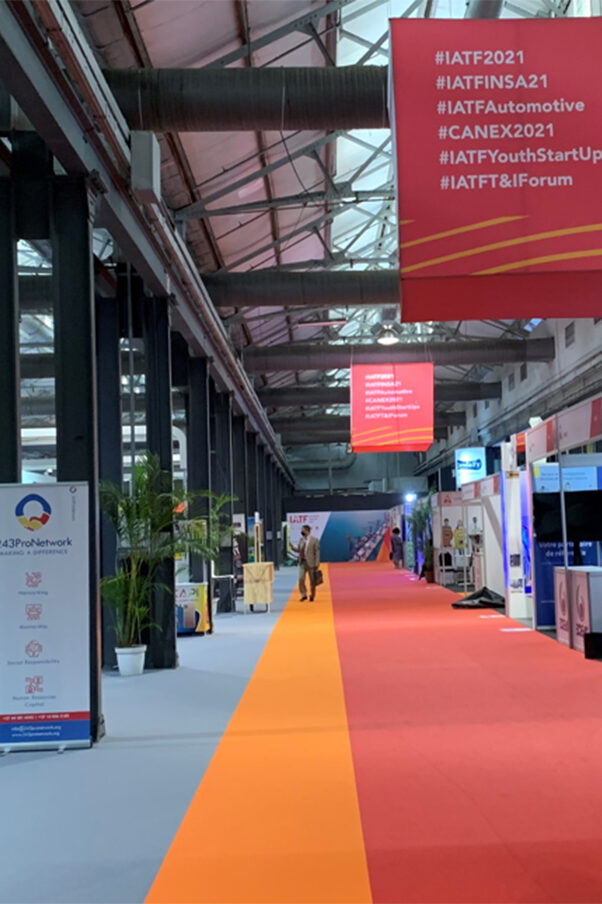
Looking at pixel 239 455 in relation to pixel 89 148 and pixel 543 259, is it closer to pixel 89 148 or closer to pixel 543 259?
pixel 89 148

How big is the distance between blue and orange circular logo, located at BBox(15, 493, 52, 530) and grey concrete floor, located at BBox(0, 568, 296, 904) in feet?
4.65

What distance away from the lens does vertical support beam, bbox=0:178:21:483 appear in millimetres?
6492

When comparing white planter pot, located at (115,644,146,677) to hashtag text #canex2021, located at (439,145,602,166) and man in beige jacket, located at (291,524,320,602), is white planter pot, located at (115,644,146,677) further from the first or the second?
man in beige jacket, located at (291,524,320,602)

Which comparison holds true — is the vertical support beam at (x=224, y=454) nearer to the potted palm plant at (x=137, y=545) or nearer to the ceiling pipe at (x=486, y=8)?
the potted palm plant at (x=137, y=545)

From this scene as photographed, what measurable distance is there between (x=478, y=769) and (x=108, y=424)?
6002 millimetres

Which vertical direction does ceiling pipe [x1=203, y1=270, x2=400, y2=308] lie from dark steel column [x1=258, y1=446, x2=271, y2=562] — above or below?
above

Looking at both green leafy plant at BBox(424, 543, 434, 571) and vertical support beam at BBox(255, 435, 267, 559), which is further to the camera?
vertical support beam at BBox(255, 435, 267, 559)

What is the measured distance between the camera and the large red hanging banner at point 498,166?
491cm

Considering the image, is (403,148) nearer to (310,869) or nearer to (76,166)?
(76,166)

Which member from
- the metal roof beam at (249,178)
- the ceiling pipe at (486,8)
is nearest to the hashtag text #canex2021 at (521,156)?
the ceiling pipe at (486,8)

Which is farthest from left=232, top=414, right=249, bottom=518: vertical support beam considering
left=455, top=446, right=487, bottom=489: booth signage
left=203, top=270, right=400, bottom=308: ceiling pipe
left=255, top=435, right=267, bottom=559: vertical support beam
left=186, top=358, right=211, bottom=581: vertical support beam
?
left=203, top=270, right=400, bottom=308: ceiling pipe

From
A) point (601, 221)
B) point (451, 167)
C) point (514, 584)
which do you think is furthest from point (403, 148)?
point (514, 584)

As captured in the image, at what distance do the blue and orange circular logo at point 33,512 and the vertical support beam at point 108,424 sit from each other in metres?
3.79

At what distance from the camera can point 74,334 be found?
679cm
